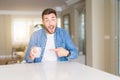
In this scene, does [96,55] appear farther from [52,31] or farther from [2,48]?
[2,48]

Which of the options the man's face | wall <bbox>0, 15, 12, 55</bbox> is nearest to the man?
the man's face

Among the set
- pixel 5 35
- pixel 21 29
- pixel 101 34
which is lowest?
pixel 5 35

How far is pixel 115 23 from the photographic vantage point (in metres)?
4.69

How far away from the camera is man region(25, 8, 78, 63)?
4.75 feet

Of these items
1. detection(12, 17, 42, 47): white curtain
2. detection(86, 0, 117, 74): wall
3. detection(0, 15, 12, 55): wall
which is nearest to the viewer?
detection(86, 0, 117, 74): wall

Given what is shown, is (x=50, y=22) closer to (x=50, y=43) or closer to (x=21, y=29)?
(x=50, y=43)

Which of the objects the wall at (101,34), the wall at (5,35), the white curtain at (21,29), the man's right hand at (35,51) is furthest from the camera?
the white curtain at (21,29)

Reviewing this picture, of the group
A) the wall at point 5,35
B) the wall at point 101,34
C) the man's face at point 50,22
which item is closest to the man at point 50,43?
the man's face at point 50,22

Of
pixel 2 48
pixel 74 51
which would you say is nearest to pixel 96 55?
pixel 74 51

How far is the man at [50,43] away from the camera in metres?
1.45

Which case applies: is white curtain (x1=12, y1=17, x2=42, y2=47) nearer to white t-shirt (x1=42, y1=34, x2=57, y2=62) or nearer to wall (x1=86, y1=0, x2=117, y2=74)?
wall (x1=86, y1=0, x2=117, y2=74)

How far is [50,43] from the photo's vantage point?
59.1 inches

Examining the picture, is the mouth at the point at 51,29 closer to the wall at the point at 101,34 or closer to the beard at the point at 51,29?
the beard at the point at 51,29

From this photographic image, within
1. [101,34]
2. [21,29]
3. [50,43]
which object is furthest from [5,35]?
[50,43]
